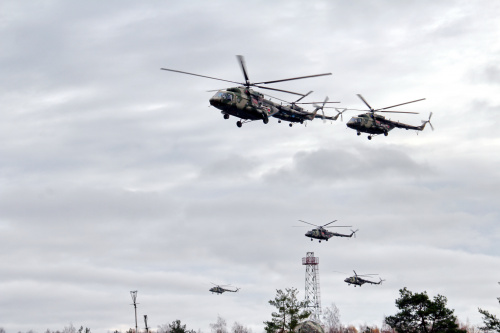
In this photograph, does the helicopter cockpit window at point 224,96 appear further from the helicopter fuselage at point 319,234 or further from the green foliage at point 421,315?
the helicopter fuselage at point 319,234

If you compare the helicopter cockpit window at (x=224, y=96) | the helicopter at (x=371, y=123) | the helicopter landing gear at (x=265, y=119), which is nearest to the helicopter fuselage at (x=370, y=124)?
the helicopter at (x=371, y=123)

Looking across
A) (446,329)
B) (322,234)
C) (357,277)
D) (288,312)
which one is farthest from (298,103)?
(357,277)

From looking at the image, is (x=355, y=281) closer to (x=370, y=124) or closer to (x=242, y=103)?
(x=370, y=124)

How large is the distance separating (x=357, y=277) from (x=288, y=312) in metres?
74.7

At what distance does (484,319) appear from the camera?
7106cm

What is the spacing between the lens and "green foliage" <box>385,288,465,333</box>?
89312mm

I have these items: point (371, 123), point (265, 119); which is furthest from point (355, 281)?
point (265, 119)

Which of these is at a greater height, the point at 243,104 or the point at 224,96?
the point at 224,96

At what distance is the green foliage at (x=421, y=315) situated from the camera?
293 ft

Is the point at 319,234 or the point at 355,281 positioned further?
the point at 355,281

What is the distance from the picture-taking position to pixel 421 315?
9088cm

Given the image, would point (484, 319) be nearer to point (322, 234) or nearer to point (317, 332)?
point (317, 332)

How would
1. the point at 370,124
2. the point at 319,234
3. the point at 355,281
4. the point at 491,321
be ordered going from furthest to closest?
the point at 355,281 < the point at 319,234 < the point at 370,124 < the point at 491,321

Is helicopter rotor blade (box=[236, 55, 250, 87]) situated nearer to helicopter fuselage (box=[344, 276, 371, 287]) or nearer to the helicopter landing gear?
the helicopter landing gear
